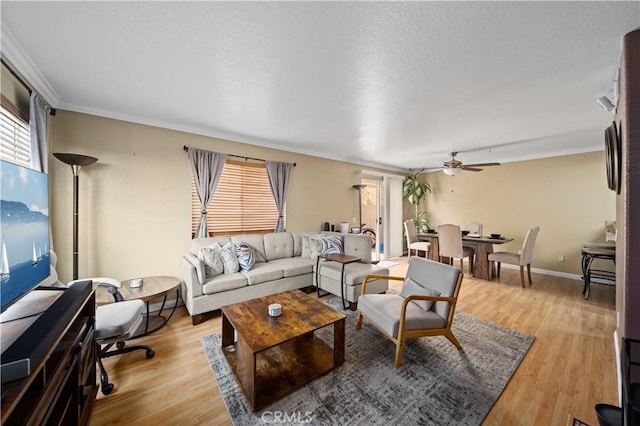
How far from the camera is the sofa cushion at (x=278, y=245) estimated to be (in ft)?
12.8

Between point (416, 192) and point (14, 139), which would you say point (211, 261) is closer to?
point (14, 139)

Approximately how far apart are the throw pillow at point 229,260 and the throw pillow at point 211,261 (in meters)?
0.05

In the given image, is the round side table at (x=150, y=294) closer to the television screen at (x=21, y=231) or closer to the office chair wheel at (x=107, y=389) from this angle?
the office chair wheel at (x=107, y=389)

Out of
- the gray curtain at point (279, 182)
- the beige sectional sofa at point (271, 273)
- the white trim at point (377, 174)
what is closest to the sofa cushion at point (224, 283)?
the beige sectional sofa at point (271, 273)

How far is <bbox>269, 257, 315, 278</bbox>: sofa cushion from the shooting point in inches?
136

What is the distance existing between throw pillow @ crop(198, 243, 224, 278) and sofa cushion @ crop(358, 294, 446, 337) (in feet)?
6.17

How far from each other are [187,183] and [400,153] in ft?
12.9

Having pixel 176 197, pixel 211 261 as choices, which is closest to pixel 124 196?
pixel 176 197

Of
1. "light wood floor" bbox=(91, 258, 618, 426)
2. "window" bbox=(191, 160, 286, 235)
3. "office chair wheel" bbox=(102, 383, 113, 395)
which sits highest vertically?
"window" bbox=(191, 160, 286, 235)

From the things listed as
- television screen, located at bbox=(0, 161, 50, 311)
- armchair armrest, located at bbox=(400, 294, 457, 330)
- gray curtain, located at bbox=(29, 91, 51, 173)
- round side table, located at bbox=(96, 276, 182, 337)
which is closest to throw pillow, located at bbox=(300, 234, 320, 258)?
round side table, located at bbox=(96, 276, 182, 337)

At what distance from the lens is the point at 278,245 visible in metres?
4.00

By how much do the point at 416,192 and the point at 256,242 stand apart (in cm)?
461

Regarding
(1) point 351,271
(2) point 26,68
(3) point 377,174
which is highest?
(2) point 26,68

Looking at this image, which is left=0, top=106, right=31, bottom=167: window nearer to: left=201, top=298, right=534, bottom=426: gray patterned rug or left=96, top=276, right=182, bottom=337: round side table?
left=96, top=276, right=182, bottom=337: round side table
